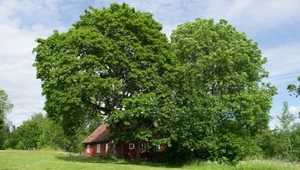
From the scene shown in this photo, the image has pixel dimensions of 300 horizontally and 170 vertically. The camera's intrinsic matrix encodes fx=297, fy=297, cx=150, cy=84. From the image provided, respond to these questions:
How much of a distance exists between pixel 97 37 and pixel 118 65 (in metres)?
3.50

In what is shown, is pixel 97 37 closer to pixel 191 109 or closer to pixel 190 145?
pixel 191 109

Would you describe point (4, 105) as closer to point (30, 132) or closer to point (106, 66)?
point (30, 132)

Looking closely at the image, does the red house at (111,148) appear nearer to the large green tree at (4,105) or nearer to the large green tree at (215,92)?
the large green tree at (215,92)

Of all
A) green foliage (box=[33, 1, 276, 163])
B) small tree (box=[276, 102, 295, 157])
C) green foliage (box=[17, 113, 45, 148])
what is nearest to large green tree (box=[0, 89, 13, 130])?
green foliage (box=[17, 113, 45, 148])

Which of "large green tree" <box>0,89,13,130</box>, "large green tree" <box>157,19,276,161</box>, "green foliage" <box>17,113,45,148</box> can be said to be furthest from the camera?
"green foliage" <box>17,113,45,148</box>

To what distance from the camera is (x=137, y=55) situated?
1099 inches

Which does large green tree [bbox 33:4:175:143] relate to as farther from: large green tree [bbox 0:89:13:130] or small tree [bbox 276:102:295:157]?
large green tree [bbox 0:89:13:130]

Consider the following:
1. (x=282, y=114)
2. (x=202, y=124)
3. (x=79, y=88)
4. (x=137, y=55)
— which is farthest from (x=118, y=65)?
(x=282, y=114)

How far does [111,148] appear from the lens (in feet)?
111

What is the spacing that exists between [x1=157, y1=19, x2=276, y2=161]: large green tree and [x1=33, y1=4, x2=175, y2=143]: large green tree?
9.86 feet

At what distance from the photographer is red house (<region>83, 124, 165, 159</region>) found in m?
33.9

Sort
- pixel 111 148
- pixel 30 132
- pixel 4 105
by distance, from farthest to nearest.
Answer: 1. pixel 30 132
2. pixel 4 105
3. pixel 111 148

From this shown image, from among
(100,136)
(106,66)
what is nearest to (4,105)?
(100,136)

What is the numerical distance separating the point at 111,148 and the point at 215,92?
13723mm
